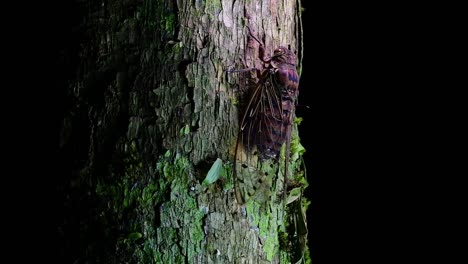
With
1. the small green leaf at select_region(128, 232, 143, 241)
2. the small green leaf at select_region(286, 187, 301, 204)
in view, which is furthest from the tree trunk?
the small green leaf at select_region(286, 187, 301, 204)

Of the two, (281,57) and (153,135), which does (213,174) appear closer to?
(153,135)

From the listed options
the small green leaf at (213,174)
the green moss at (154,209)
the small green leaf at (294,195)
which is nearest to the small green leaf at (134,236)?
the green moss at (154,209)

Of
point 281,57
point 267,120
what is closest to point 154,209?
point 267,120

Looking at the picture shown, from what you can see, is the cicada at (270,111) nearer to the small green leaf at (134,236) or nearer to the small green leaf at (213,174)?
the small green leaf at (213,174)

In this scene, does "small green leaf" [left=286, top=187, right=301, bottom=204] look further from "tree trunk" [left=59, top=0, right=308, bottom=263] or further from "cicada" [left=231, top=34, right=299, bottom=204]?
"tree trunk" [left=59, top=0, right=308, bottom=263]

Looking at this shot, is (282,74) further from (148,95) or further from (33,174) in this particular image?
(33,174)

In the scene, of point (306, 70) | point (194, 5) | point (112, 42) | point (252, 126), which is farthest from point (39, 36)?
point (306, 70)
